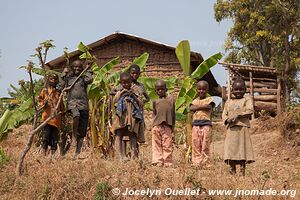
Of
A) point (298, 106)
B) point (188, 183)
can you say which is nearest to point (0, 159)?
point (188, 183)

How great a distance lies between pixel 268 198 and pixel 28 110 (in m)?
4.62

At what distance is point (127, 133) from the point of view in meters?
5.90

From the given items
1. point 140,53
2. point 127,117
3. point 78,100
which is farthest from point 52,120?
point 140,53

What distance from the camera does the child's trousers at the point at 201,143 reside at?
19.3 ft

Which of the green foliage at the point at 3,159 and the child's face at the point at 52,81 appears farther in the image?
the child's face at the point at 52,81

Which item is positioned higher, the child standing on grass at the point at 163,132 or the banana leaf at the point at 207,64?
the banana leaf at the point at 207,64

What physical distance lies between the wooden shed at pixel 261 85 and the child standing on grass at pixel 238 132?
10237 millimetres

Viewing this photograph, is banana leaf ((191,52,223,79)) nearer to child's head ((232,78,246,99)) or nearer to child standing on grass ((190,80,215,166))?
child standing on grass ((190,80,215,166))

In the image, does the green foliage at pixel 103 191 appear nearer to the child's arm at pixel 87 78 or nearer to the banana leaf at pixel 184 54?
the child's arm at pixel 87 78

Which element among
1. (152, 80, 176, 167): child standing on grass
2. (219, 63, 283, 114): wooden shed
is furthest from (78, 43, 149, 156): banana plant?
(219, 63, 283, 114): wooden shed

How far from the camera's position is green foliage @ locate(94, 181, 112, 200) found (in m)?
4.52

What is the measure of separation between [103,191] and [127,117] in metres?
1.42

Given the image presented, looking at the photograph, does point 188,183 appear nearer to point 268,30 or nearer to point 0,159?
point 0,159

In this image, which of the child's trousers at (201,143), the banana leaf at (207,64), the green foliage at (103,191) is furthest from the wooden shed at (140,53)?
the green foliage at (103,191)
